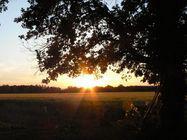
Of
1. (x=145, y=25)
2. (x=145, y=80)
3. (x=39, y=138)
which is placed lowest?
(x=39, y=138)

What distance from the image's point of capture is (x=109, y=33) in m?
27.8

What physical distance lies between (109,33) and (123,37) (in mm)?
976

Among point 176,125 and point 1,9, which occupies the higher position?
point 1,9

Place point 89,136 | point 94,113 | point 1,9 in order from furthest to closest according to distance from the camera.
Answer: point 94,113
point 89,136
point 1,9

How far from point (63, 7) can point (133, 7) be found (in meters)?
3.77

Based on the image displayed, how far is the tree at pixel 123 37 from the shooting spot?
88.1 feet

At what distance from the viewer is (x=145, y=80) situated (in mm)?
30781

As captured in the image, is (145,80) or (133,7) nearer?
(133,7)

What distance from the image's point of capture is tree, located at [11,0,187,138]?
2686cm

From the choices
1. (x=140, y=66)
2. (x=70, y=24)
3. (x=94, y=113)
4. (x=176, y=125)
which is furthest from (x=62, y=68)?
(x=94, y=113)

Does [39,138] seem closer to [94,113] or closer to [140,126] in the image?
[140,126]

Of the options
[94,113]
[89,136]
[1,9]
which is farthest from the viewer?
[94,113]

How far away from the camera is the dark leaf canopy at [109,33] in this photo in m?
26.8

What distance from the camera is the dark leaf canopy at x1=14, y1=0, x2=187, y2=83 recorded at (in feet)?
88.1
